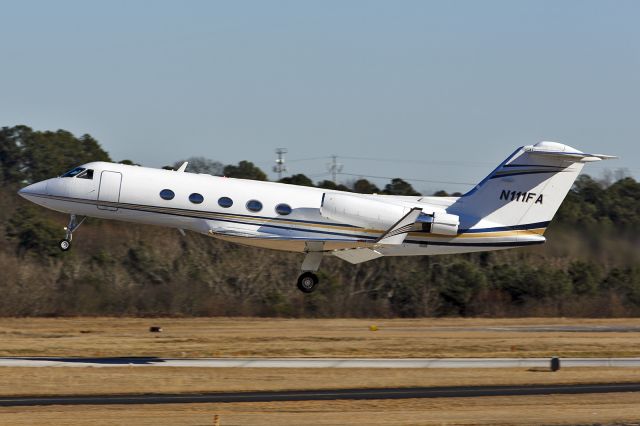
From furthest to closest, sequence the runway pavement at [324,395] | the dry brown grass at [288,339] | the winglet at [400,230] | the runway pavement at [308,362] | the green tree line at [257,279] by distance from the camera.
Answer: the green tree line at [257,279] → the dry brown grass at [288,339] → the runway pavement at [308,362] → the winglet at [400,230] → the runway pavement at [324,395]

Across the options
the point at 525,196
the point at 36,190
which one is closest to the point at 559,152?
the point at 525,196

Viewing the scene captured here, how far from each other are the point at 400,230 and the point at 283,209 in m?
3.67

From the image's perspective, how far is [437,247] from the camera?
33.5m

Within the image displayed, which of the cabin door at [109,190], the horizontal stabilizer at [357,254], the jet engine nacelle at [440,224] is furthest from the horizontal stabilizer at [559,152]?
the cabin door at [109,190]

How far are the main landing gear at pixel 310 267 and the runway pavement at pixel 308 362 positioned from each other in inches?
99.2

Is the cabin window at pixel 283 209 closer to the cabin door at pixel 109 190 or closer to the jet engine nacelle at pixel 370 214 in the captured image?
the jet engine nacelle at pixel 370 214

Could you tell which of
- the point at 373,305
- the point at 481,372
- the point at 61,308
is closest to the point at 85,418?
the point at 481,372

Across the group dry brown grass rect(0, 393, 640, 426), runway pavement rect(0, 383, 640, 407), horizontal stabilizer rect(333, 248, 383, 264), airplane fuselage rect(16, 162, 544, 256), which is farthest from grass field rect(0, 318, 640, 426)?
airplane fuselage rect(16, 162, 544, 256)

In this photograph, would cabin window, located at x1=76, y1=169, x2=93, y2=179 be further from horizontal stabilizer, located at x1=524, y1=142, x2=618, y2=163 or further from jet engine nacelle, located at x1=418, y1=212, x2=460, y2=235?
horizontal stabilizer, located at x1=524, y1=142, x2=618, y2=163

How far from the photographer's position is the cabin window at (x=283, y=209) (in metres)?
32.4

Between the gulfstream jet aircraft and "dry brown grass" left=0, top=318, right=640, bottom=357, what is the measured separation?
15.3 feet

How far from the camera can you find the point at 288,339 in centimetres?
3972

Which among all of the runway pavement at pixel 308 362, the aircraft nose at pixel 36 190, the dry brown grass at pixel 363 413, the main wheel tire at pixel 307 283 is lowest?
the dry brown grass at pixel 363 413

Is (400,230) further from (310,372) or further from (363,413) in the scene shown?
(363,413)
